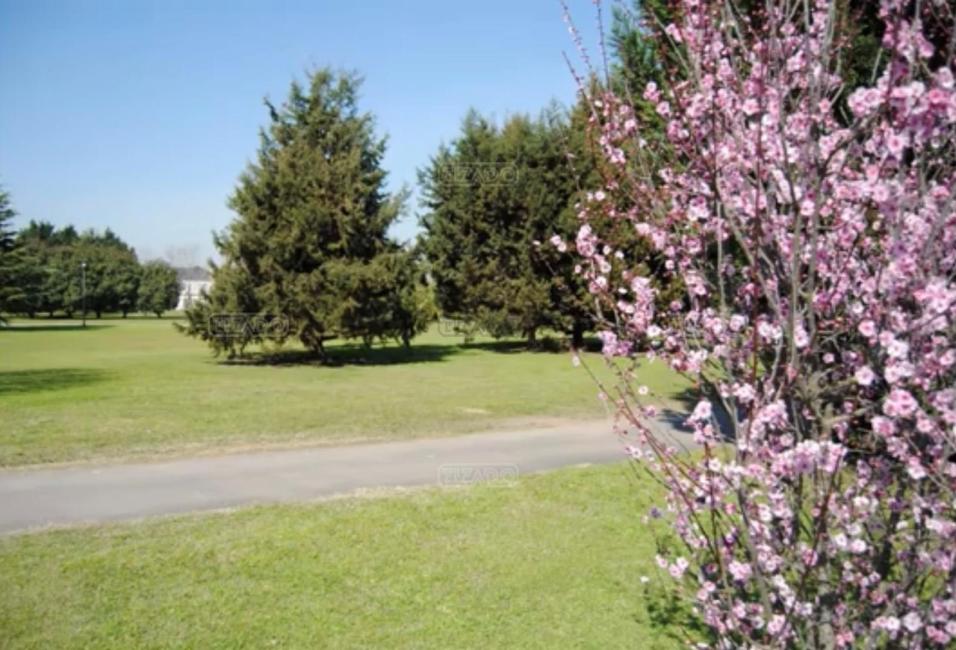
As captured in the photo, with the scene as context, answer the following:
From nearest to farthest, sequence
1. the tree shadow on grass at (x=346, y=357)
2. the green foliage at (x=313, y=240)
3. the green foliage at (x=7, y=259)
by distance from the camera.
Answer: the green foliage at (x=313, y=240)
the tree shadow on grass at (x=346, y=357)
the green foliage at (x=7, y=259)

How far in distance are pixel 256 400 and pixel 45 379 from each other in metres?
7.34

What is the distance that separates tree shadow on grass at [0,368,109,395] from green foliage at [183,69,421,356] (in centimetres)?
384

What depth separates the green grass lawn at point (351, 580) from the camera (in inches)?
163

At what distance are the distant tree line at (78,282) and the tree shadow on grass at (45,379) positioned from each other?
101 ft

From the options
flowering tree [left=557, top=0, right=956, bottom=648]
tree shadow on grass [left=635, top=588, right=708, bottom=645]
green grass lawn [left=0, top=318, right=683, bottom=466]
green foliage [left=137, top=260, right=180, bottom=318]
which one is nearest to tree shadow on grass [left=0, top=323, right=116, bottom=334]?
green foliage [left=137, top=260, right=180, bottom=318]

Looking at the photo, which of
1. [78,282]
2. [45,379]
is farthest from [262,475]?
[78,282]

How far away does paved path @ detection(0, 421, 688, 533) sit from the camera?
21.6 feet

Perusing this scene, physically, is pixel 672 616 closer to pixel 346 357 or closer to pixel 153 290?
pixel 346 357

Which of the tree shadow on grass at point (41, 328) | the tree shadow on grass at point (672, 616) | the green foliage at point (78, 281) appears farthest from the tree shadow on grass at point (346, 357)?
the green foliage at point (78, 281)

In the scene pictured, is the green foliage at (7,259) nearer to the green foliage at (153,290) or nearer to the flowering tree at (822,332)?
the green foliage at (153,290)

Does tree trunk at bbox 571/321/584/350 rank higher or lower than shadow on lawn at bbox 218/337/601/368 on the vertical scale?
higher

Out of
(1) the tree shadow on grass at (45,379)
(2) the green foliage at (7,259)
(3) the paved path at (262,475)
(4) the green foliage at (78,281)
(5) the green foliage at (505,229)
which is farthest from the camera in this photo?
(4) the green foliage at (78,281)

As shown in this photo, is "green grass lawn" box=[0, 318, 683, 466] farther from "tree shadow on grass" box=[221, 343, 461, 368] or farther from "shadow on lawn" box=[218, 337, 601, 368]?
"shadow on lawn" box=[218, 337, 601, 368]

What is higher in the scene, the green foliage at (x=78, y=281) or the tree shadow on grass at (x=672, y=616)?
the green foliage at (x=78, y=281)
